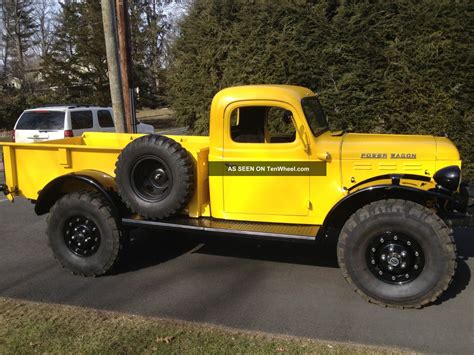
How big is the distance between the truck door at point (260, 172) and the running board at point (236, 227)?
112 mm

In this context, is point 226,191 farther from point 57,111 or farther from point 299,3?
point 57,111

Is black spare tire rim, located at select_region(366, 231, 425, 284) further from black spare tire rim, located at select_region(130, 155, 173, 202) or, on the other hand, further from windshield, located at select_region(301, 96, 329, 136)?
black spare tire rim, located at select_region(130, 155, 173, 202)

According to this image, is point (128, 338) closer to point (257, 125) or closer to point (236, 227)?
point (236, 227)

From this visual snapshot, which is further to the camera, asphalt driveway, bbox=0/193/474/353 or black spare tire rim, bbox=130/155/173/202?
black spare tire rim, bbox=130/155/173/202

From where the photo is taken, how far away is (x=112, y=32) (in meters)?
9.47

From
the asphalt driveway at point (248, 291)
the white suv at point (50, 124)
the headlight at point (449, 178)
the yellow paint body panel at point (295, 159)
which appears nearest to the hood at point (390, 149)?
the yellow paint body panel at point (295, 159)

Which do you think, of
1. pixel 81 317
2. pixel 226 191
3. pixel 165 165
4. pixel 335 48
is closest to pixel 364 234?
pixel 226 191

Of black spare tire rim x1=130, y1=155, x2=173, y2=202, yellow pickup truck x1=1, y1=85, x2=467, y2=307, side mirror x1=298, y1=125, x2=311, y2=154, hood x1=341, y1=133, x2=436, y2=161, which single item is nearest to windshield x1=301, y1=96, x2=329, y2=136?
yellow pickup truck x1=1, y1=85, x2=467, y2=307

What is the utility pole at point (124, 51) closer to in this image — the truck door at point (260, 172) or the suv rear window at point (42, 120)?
the suv rear window at point (42, 120)

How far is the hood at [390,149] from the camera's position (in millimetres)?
4523

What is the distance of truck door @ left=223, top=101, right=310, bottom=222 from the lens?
4652 mm

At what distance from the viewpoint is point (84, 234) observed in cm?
511

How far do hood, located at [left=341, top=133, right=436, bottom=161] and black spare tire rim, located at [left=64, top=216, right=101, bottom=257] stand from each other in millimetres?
2772

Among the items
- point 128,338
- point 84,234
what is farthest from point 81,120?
point 128,338
